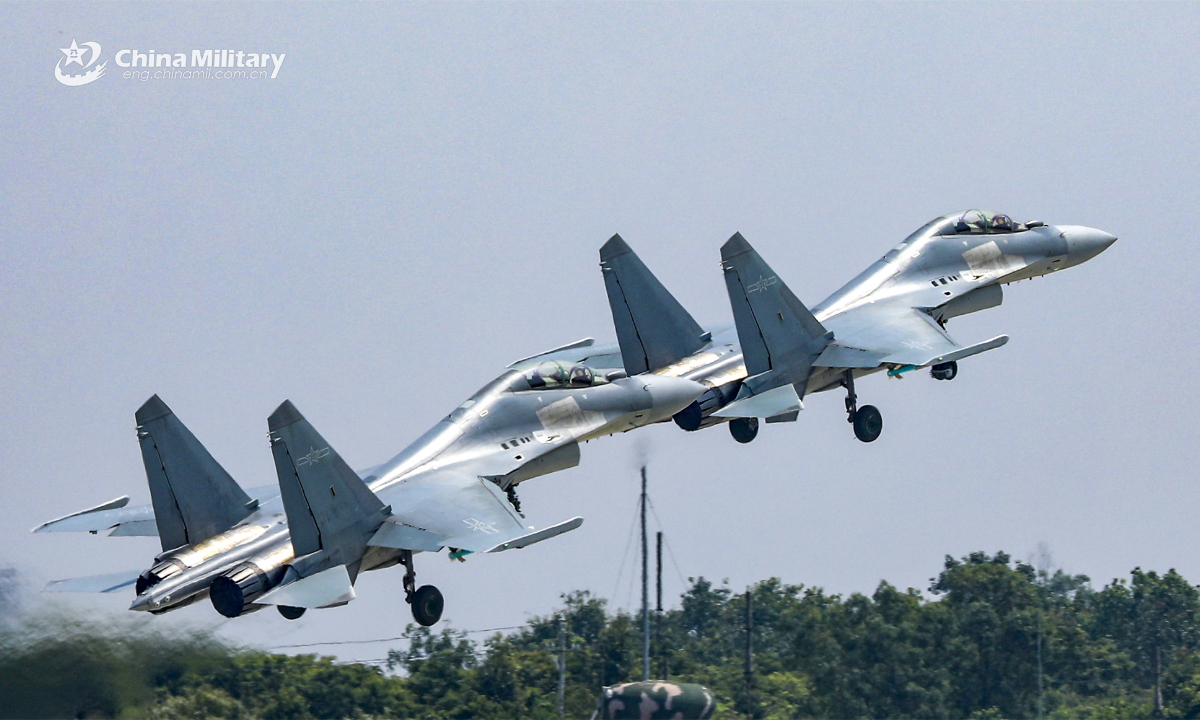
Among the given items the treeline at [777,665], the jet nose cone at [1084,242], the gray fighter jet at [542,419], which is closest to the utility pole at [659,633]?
the treeline at [777,665]

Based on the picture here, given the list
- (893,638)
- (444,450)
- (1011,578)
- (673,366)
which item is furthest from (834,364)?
(1011,578)

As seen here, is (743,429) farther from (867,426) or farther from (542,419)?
(542,419)

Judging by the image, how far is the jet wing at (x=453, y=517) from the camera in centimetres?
3341

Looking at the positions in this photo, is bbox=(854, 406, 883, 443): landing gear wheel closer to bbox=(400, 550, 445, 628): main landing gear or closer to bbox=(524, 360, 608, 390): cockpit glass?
bbox=(524, 360, 608, 390): cockpit glass

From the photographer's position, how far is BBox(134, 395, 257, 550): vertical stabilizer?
34.5m

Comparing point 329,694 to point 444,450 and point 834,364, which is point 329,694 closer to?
point 444,450

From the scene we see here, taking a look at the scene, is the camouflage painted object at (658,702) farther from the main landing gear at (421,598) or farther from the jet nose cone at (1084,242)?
the jet nose cone at (1084,242)

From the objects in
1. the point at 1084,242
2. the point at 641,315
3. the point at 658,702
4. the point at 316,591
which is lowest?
the point at 658,702

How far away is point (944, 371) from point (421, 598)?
15.6 m

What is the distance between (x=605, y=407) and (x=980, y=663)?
1803 centimetres

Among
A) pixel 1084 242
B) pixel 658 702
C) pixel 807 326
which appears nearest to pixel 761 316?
pixel 807 326

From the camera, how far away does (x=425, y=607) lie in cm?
3434

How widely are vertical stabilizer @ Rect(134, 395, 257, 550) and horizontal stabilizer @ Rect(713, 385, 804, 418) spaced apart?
1048 cm

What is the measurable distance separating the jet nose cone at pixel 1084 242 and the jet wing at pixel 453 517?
17180 mm
